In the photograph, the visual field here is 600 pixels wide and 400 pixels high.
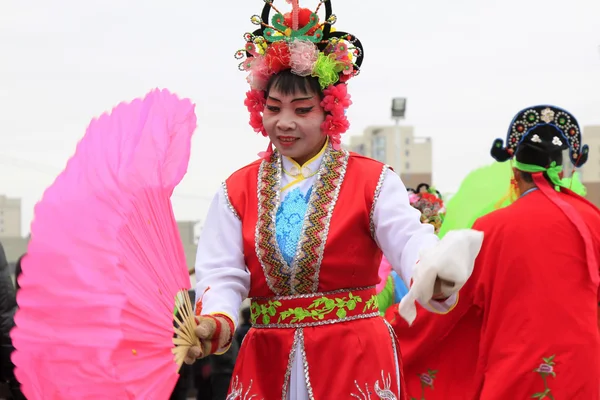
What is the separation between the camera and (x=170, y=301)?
8.34ft

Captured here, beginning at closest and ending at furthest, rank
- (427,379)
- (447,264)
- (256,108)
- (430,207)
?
(447,264)
(256,108)
(427,379)
(430,207)

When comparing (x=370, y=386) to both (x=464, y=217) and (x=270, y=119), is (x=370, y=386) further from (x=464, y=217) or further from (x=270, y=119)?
(x=464, y=217)

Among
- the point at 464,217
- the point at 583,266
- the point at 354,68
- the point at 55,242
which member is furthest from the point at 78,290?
the point at 464,217

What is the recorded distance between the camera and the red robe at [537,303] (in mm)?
4688

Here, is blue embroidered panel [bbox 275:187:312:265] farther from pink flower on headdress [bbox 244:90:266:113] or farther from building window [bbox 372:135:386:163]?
building window [bbox 372:135:386:163]

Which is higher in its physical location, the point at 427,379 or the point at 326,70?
the point at 326,70

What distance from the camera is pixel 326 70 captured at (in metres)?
3.37

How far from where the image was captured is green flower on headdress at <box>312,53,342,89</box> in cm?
336

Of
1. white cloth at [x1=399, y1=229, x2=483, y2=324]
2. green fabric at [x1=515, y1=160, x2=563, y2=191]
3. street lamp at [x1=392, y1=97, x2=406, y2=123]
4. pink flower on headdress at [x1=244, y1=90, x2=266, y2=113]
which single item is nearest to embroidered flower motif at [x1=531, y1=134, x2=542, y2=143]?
green fabric at [x1=515, y1=160, x2=563, y2=191]

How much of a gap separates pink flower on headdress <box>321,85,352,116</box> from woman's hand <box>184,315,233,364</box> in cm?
83

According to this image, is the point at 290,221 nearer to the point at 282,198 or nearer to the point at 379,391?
the point at 282,198

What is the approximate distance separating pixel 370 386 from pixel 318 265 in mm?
398

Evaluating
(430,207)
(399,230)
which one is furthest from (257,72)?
(430,207)

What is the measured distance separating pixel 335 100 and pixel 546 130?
197 centimetres
